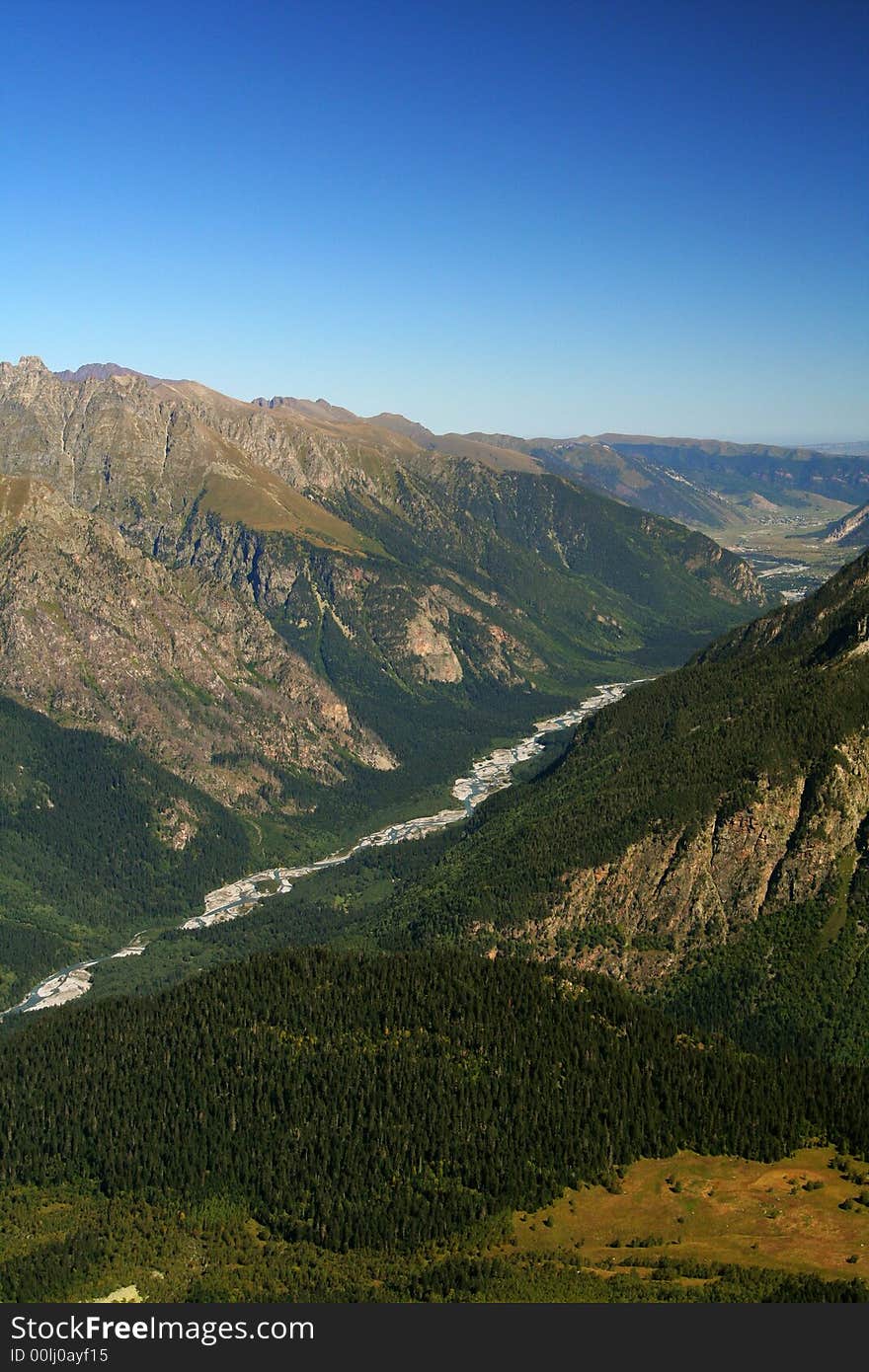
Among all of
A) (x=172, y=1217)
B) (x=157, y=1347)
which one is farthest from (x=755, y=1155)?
(x=157, y=1347)

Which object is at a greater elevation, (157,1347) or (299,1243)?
(157,1347)

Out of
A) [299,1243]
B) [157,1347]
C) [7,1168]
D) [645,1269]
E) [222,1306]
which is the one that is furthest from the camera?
[7,1168]

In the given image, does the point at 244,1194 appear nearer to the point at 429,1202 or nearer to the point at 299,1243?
the point at 299,1243

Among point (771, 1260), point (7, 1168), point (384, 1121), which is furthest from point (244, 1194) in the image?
point (771, 1260)

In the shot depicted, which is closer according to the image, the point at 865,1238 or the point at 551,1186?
the point at 865,1238

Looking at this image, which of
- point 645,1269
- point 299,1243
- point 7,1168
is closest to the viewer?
point 645,1269

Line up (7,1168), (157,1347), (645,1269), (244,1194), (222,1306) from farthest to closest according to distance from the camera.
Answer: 1. (7,1168)
2. (244,1194)
3. (645,1269)
4. (222,1306)
5. (157,1347)

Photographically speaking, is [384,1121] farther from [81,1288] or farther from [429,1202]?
[81,1288]

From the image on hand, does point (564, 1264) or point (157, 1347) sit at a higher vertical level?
point (157, 1347)

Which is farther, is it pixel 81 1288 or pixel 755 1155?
pixel 755 1155
